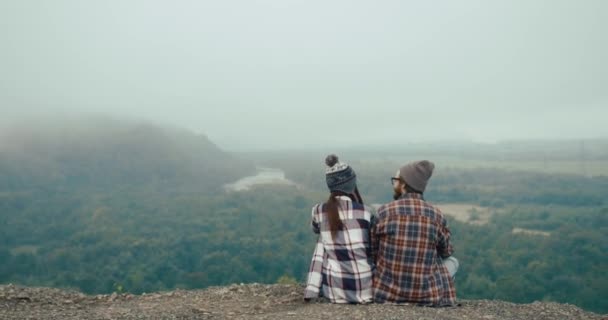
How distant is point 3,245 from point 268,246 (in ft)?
105

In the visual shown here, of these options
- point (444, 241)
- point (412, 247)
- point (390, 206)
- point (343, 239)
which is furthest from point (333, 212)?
point (444, 241)

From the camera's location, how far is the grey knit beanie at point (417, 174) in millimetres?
5699

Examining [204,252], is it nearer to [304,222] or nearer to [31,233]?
[304,222]

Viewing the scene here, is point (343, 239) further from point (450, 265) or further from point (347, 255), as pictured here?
point (450, 265)

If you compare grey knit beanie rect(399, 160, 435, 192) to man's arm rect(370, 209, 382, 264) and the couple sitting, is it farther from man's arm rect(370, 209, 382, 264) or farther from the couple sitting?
man's arm rect(370, 209, 382, 264)

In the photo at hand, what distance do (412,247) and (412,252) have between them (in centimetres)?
6

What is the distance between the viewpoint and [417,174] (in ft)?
18.7

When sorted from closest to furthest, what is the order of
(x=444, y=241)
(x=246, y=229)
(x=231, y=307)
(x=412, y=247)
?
(x=412, y=247), (x=444, y=241), (x=231, y=307), (x=246, y=229)

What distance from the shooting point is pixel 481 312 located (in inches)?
240

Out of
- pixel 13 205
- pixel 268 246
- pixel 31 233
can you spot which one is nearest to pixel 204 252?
pixel 268 246

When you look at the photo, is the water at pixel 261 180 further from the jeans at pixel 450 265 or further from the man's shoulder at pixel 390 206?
the man's shoulder at pixel 390 206

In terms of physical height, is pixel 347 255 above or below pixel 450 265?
above

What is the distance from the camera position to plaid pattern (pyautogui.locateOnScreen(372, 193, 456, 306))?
5555 millimetres

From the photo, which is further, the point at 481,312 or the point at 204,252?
the point at 204,252
